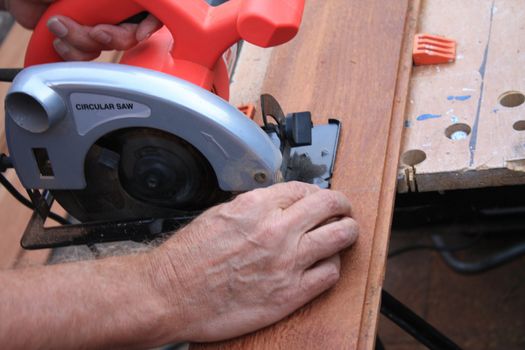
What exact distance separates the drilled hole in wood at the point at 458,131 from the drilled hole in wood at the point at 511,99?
83 mm

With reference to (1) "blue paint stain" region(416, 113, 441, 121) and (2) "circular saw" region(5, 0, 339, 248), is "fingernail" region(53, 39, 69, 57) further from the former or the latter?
(1) "blue paint stain" region(416, 113, 441, 121)

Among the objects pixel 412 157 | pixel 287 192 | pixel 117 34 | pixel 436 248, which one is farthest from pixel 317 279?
pixel 436 248

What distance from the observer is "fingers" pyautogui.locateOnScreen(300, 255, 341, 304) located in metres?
1.01

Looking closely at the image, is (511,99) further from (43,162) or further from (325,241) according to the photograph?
(43,162)

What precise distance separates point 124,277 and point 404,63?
67 centimetres

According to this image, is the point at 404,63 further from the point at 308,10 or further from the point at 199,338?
the point at 199,338

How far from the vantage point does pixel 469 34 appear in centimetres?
136

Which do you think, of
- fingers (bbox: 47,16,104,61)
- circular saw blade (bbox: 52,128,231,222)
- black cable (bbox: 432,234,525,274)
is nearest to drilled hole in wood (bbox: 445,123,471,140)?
circular saw blade (bbox: 52,128,231,222)

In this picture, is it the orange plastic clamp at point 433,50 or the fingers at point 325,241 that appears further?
the orange plastic clamp at point 433,50

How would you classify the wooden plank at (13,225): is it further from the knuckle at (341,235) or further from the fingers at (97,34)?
the knuckle at (341,235)

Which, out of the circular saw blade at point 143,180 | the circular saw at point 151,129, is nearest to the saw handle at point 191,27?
the circular saw at point 151,129

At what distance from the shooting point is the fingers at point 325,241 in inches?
40.1

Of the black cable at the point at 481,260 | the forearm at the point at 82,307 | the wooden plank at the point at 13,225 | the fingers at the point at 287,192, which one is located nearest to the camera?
the forearm at the point at 82,307

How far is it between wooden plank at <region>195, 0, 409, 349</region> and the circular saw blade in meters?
0.23
